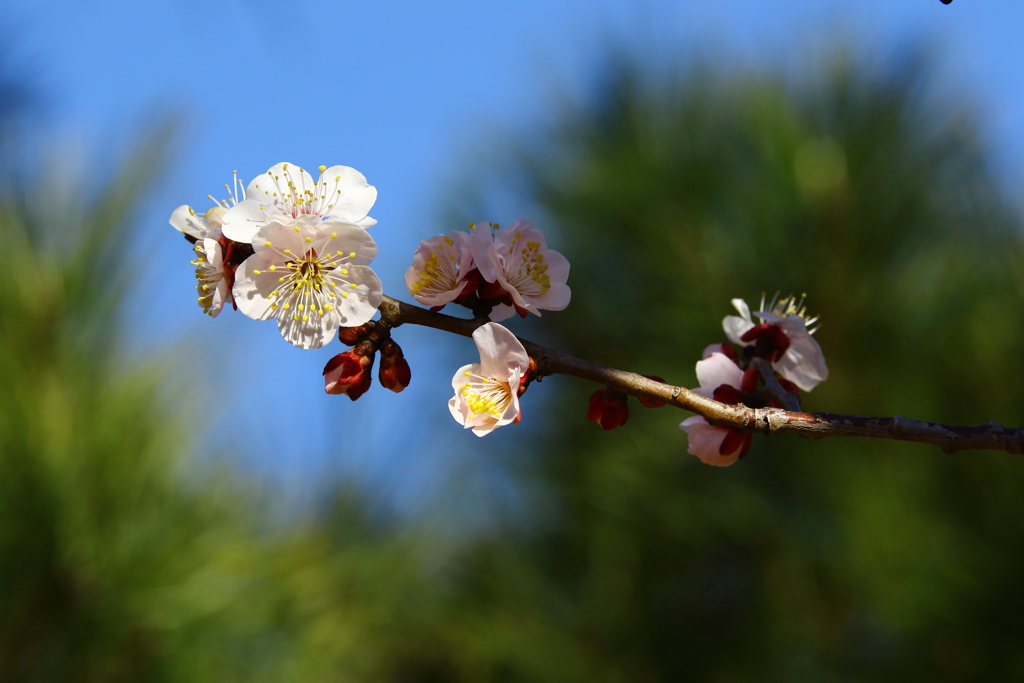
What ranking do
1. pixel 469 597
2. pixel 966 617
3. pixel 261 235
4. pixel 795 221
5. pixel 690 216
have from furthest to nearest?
pixel 469 597, pixel 690 216, pixel 795 221, pixel 966 617, pixel 261 235

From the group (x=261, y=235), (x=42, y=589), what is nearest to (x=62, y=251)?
(x=42, y=589)

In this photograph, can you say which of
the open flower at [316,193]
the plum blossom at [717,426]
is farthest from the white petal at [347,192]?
the plum blossom at [717,426]

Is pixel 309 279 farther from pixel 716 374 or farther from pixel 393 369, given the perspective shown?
pixel 716 374

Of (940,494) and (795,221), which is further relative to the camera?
(795,221)

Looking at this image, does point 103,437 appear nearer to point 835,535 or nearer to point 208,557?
point 208,557

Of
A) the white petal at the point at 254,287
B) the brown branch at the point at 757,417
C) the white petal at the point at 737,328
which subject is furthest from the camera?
the white petal at the point at 737,328

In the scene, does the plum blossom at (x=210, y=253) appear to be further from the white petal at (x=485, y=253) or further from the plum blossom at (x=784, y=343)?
the plum blossom at (x=784, y=343)

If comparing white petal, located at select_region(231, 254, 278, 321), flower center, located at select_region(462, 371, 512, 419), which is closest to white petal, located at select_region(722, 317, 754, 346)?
flower center, located at select_region(462, 371, 512, 419)
